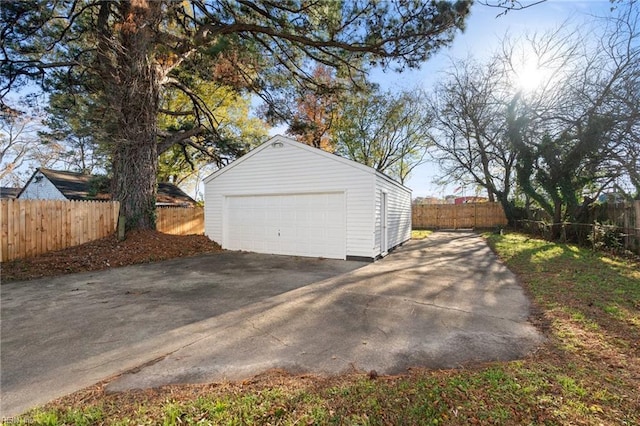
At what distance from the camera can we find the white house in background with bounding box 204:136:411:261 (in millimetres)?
8664

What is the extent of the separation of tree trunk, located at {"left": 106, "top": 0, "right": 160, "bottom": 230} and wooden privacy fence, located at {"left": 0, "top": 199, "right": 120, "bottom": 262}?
670 millimetres

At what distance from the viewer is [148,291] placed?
541 centimetres

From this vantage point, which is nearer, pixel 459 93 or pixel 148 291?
pixel 148 291

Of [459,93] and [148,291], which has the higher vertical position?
[459,93]

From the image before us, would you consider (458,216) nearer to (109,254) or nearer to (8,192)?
(109,254)

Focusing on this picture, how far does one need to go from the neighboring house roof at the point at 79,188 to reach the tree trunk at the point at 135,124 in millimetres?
6071

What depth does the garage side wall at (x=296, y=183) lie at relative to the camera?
28.2 feet

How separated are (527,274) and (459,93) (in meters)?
12.8

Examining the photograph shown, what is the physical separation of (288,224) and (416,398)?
778 centimetres

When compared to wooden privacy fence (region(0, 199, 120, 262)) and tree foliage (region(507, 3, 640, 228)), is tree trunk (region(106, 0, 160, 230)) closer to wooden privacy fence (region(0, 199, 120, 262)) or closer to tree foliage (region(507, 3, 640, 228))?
wooden privacy fence (region(0, 199, 120, 262))

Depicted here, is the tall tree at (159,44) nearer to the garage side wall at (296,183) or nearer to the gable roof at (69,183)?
the garage side wall at (296,183)

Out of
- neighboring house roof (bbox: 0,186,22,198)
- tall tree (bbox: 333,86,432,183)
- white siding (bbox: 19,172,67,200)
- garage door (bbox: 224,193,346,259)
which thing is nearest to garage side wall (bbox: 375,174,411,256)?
garage door (bbox: 224,193,346,259)

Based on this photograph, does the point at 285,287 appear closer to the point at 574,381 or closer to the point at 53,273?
the point at 574,381

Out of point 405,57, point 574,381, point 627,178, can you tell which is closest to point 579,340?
point 574,381
